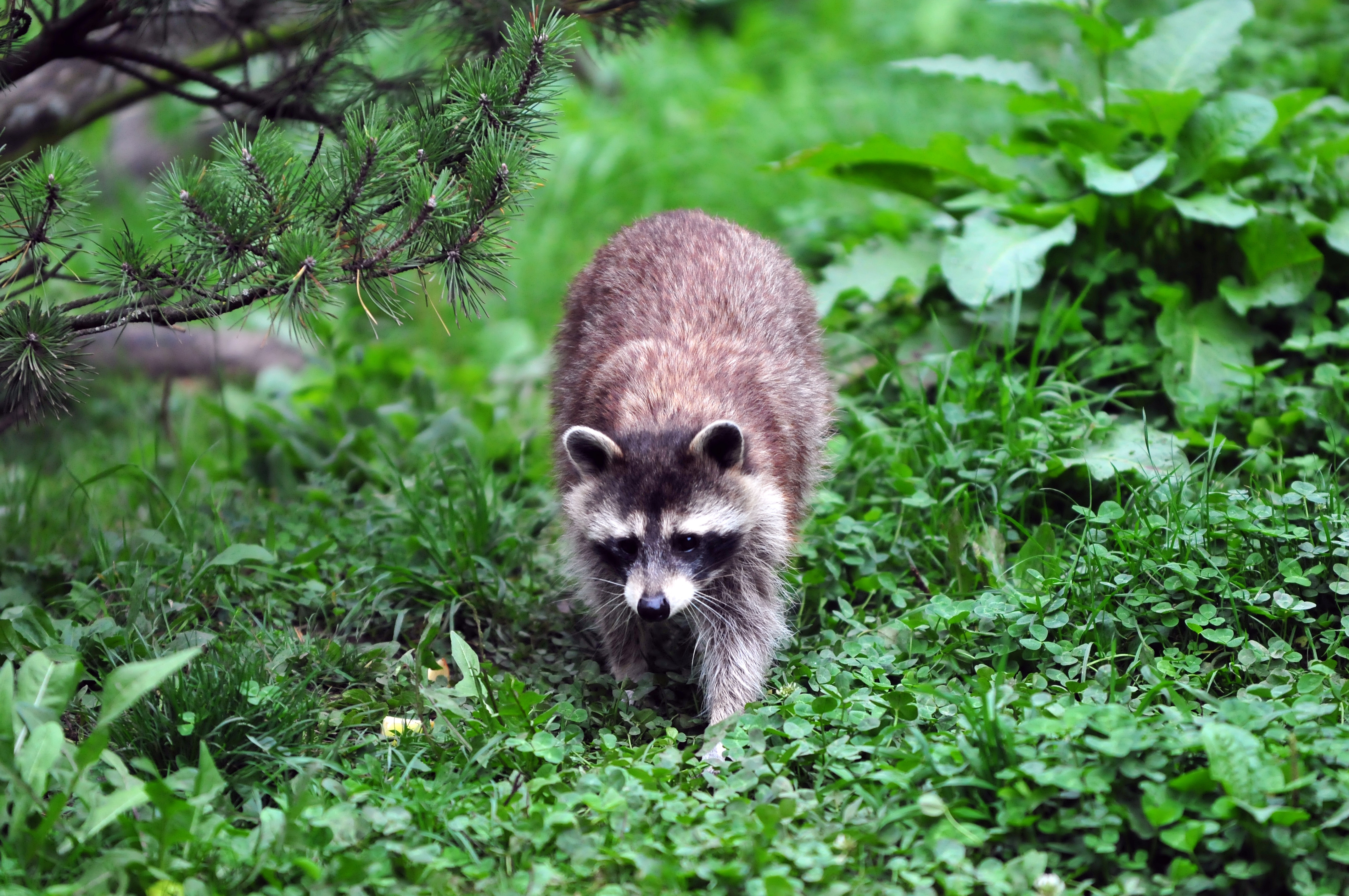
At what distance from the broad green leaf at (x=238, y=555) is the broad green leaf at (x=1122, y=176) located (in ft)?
12.5

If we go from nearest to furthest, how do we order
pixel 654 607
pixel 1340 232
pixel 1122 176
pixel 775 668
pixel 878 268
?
pixel 654 607, pixel 775 668, pixel 1340 232, pixel 1122 176, pixel 878 268

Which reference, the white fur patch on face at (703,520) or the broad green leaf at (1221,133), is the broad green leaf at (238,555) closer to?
the white fur patch on face at (703,520)

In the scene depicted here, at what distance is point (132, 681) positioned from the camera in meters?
3.07

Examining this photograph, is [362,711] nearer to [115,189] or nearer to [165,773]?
[165,773]

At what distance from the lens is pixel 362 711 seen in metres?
3.70

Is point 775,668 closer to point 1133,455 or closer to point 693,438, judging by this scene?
point 693,438

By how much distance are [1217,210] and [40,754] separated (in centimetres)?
488

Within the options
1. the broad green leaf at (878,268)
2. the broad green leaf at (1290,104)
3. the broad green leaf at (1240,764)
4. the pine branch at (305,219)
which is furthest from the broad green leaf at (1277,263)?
the pine branch at (305,219)

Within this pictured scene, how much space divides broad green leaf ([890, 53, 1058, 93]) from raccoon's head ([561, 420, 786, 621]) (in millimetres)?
2602

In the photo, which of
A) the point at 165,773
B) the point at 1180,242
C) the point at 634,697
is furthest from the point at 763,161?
the point at 165,773

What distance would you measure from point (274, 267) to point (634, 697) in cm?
186

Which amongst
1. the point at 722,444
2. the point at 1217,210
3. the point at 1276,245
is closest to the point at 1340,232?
the point at 1276,245

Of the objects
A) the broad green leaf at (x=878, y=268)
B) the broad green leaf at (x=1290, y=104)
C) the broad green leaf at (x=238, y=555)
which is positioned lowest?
the broad green leaf at (x=238, y=555)

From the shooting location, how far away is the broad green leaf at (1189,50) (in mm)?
5383
